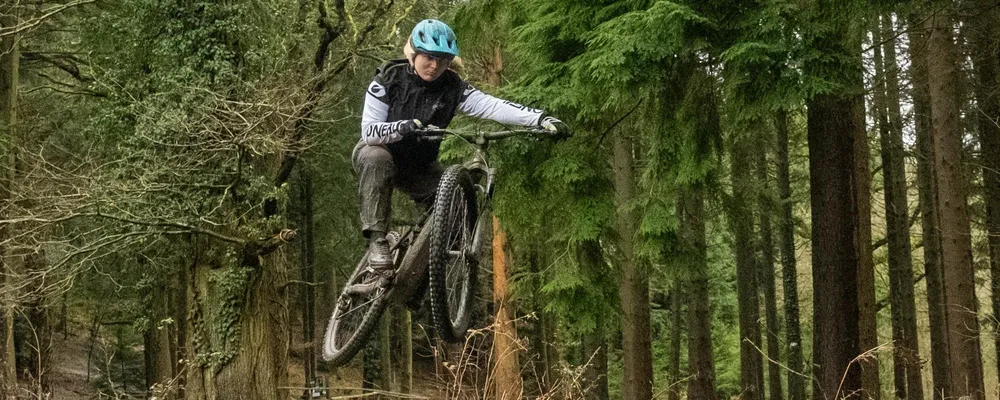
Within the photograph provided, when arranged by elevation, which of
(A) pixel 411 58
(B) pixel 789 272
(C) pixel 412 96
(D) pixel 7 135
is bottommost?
(B) pixel 789 272

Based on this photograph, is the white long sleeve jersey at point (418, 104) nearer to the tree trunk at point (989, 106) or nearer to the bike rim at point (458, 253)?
the bike rim at point (458, 253)

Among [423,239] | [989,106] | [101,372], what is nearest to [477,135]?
[423,239]

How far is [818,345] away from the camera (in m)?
7.76

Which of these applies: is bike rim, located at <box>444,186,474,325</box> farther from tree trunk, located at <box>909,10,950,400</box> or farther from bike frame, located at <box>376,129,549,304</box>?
tree trunk, located at <box>909,10,950,400</box>

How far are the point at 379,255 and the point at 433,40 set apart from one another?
110 centimetres

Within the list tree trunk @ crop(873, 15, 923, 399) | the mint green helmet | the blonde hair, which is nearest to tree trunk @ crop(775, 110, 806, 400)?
tree trunk @ crop(873, 15, 923, 399)

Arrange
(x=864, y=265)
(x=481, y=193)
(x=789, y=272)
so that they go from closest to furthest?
(x=481, y=193), (x=864, y=265), (x=789, y=272)

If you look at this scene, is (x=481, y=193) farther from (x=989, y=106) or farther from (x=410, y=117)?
(x=989, y=106)

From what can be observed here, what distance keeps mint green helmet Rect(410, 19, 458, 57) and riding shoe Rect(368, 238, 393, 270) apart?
39.1 inches

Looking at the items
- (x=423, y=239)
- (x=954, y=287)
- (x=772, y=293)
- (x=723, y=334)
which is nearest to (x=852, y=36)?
(x=423, y=239)

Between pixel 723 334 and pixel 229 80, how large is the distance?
20.0 m

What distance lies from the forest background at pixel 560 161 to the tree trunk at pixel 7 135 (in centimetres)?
5

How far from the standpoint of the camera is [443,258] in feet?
13.7

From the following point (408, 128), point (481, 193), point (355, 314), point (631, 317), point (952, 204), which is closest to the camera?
point (408, 128)
